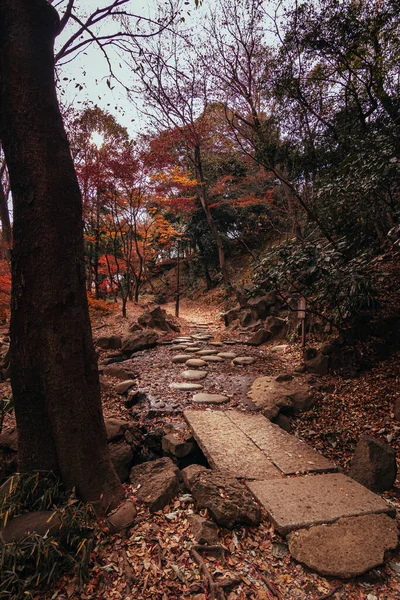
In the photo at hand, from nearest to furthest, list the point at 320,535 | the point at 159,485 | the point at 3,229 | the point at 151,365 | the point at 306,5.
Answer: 1. the point at 320,535
2. the point at 159,485
3. the point at 306,5
4. the point at 151,365
5. the point at 3,229

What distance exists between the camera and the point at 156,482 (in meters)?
2.38

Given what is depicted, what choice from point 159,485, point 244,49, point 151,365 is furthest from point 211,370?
point 244,49

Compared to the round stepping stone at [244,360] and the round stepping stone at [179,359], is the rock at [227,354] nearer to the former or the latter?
the round stepping stone at [244,360]

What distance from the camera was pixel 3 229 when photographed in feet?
33.8

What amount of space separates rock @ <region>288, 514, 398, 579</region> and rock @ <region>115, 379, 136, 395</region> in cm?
315

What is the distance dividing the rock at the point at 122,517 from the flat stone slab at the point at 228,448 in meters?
0.77

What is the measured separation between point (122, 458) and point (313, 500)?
5.16 feet

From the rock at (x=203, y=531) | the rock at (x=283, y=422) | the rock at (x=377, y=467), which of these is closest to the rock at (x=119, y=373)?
the rock at (x=283, y=422)

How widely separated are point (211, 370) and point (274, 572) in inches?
152

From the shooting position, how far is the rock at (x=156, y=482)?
2.22 m

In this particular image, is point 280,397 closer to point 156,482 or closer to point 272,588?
point 156,482

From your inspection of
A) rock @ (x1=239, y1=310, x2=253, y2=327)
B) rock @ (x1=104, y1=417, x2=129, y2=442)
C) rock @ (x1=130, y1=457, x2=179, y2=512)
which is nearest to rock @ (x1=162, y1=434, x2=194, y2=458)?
rock @ (x1=130, y1=457, x2=179, y2=512)

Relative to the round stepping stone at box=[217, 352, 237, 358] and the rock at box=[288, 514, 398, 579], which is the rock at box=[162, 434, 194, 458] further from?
the round stepping stone at box=[217, 352, 237, 358]

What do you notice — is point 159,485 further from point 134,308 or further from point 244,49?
point 134,308
